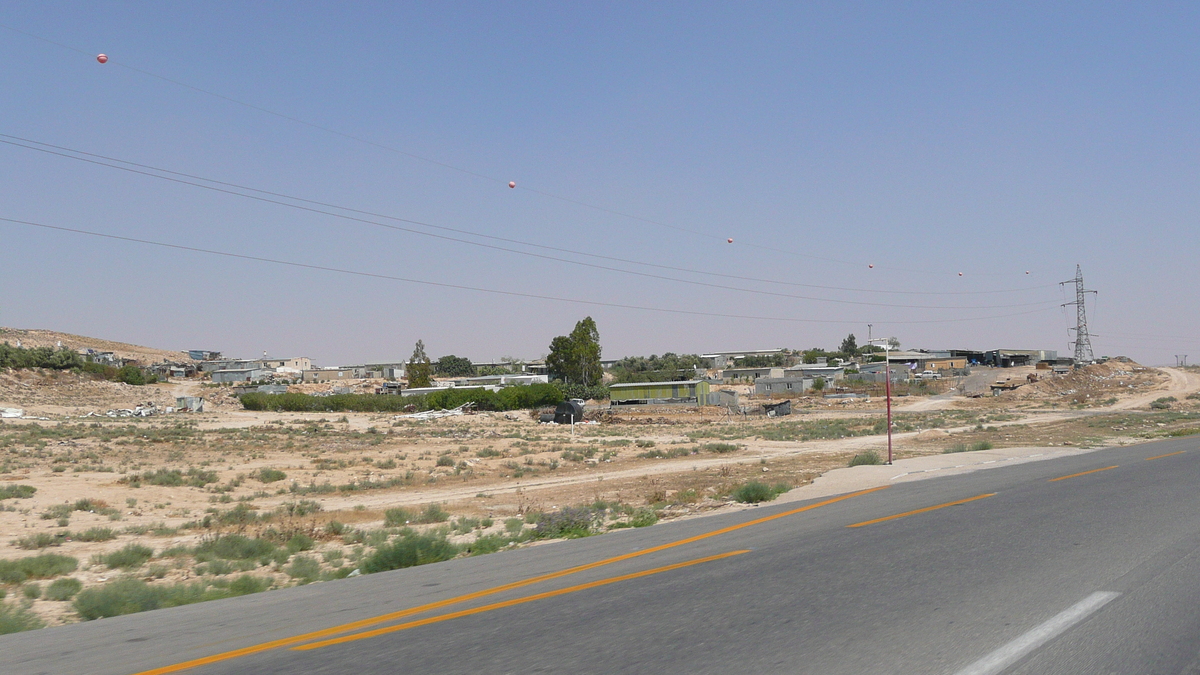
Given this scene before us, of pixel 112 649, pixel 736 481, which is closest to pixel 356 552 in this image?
pixel 112 649

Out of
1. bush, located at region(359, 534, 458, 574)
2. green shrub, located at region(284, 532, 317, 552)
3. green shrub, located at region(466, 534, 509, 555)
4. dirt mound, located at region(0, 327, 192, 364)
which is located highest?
dirt mound, located at region(0, 327, 192, 364)

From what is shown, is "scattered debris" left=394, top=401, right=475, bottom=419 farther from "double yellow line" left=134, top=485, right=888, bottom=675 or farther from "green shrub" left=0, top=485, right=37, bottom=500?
"double yellow line" left=134, top=485, right=888, bottom=675

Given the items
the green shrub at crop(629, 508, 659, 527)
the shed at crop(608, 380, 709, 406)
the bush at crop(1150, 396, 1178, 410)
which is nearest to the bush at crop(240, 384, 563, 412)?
the shed at crop(608, 380, 709, 406)

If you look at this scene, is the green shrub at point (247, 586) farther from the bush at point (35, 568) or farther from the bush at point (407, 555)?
the bush at point (35, 568)

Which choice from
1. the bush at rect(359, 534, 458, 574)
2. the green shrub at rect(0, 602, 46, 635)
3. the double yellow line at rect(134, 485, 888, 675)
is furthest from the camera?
the bush at rect(359, 534, 458, 574)

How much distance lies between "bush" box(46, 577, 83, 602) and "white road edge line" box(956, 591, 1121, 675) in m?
12.2

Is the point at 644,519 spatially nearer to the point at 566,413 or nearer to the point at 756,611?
the point at 756,611

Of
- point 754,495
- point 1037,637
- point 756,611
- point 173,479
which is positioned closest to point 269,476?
point 173,479

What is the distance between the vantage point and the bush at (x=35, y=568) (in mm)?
13742

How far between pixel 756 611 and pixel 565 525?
393 inches

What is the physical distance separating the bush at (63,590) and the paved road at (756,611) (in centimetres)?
369

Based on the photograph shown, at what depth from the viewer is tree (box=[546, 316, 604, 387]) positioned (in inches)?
4611

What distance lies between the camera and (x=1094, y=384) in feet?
322

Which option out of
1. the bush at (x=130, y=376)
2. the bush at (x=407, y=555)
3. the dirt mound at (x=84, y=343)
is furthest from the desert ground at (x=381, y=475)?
the dirt mound at (x=84, y=343)
